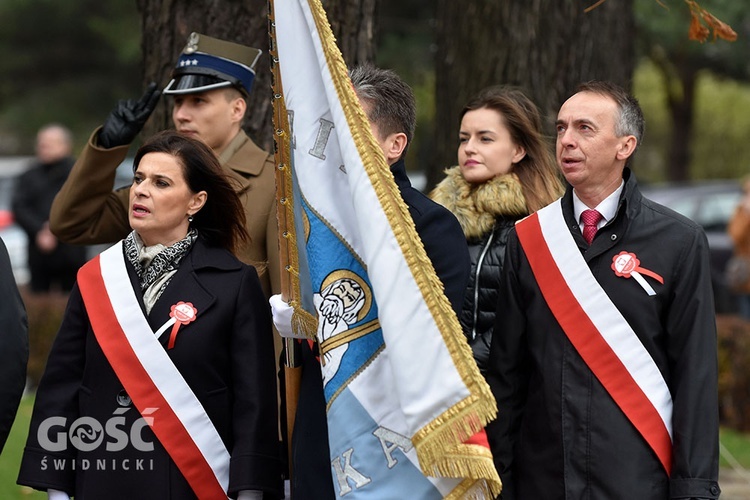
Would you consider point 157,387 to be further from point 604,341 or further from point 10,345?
point 604,341

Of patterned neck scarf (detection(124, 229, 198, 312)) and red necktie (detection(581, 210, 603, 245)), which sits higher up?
red necktie (detection(581, 210, 603, 245))

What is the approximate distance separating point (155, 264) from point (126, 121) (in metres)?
0.99

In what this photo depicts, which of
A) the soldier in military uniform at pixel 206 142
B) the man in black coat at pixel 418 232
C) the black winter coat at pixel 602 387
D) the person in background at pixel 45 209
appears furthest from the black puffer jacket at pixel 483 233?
the person in background at pixel 45 209

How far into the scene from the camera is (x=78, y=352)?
162 inches

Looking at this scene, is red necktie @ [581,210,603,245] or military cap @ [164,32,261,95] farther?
military cap @ [164,32,261,95]

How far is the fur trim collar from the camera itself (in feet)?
15.3

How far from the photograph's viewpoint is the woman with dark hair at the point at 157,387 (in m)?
4.02

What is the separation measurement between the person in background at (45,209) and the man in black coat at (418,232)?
7252 millimetres

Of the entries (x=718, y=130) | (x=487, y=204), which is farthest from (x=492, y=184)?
(x=718, y=130)

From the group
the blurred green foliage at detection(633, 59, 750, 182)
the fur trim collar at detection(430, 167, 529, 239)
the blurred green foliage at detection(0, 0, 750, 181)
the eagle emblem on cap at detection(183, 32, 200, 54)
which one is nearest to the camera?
the fur trim collar at detection(430, 167, 529, 239)

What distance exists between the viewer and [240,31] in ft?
19.2

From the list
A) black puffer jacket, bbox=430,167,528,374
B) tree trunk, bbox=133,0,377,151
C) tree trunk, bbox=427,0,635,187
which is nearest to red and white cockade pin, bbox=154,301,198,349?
black puffer jacket, bbox=430,167,528,374
